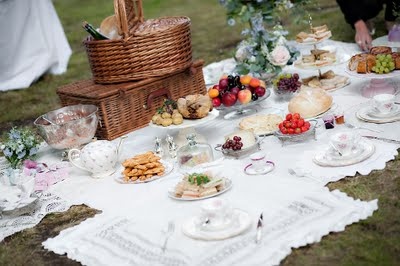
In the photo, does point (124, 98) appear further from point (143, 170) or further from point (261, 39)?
point (261, 39)

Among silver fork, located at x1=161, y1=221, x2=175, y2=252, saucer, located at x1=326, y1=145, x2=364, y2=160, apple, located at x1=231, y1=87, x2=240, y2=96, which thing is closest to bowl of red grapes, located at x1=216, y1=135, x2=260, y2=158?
saucer, located at x1=326, y1=145, x2=364, y2=160

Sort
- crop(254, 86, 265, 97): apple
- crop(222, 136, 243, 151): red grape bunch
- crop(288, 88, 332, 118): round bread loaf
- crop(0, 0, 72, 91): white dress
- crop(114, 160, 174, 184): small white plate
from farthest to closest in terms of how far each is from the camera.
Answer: crop(0, 0, 72, 91): white dress, crop(254, 86, 265, 97): apple, crop(288, 88, 332, 118): round bread loaf, crop(222, 136, 243, 151): red grape bunch, crop(114, 160, 174, 184): small white plate

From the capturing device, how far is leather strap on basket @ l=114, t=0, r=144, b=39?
3.83 metres

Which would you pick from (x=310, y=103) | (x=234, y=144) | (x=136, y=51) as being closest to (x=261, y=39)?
(x=310, y=103)

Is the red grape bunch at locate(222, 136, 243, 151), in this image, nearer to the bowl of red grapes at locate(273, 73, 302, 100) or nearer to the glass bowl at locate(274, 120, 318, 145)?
the glass bowl at locate(274, 120, 318, 145)

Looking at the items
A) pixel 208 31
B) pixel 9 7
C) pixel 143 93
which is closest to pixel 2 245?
pixel 143 93

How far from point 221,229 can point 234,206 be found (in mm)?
301

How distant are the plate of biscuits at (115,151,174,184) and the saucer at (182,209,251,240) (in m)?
0.67

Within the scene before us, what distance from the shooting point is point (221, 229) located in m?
2.51

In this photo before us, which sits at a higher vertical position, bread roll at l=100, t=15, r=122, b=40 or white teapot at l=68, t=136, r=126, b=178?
bread roll at l=100, t=15, r=122, b=40

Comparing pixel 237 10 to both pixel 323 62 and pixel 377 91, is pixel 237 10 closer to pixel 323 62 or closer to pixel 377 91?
pixel 323 62

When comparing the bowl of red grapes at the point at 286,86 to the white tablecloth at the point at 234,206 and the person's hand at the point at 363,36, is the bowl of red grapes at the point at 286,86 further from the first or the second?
the person's hand at the point at 363,36

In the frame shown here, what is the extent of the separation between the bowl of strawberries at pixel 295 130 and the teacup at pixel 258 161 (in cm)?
31

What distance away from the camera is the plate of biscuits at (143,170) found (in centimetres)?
325
